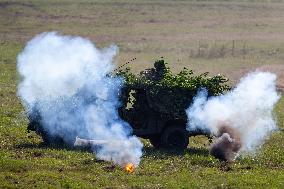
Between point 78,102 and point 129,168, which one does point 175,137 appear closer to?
point 78,102

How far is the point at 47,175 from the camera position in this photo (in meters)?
20.9

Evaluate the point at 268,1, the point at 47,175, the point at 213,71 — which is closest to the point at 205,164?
the point at 47,175

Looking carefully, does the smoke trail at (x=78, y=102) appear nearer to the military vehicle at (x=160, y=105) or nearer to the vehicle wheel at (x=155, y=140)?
the military vehicle at (x=160, y=105)

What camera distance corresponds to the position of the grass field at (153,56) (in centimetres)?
2134

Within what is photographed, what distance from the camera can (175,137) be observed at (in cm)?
2691

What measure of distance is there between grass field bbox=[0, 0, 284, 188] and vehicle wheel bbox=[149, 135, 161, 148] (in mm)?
827

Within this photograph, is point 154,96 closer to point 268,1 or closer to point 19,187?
point 19,187

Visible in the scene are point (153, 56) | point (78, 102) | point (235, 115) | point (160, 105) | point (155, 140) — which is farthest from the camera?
point (153, 56)

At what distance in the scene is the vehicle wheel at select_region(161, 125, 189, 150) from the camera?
26.8m

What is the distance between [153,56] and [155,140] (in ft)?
125

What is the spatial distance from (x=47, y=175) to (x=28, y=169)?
1.26 metres

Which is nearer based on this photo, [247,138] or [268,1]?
[247,138]

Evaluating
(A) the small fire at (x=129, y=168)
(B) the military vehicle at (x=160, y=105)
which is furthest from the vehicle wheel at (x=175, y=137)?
(A) the small fire at (x=129, y=168)

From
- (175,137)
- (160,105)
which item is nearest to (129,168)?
(160,105)
